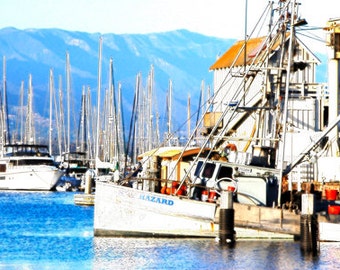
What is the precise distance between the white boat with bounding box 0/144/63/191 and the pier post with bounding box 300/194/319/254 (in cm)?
6901

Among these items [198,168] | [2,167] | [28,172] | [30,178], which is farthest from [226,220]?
[2,167]

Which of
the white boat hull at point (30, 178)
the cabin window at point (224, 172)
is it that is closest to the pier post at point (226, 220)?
the cabin window at point (224, 172)

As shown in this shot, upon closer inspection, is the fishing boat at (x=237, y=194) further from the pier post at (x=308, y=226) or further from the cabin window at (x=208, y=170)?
the pier post at (x=308, y=226)

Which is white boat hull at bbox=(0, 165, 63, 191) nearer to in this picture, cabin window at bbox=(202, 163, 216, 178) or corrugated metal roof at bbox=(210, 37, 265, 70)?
corrugated metal roof at bbox=(210, 37, 265, 70)

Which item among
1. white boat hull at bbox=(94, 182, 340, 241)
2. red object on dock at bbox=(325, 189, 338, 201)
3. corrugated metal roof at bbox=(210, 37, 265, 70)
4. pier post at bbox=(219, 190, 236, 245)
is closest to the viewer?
pier post at bbox=(219, 190, 236, 245)

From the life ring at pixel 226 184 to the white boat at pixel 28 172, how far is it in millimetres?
63196

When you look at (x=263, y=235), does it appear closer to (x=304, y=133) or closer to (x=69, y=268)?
(x=69, y=268)

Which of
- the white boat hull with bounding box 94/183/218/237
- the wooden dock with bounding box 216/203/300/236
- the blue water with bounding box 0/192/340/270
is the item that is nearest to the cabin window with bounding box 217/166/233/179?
the white boat hull with bounding box 94/183/218/237

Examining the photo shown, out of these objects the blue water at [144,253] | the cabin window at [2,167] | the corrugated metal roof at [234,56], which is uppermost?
the corrugated metal roof at [234,56]

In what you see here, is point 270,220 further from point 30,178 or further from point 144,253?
point 30,178

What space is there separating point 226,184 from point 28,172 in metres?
64.5

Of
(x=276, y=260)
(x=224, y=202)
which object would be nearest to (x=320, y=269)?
(x=276, y=260)

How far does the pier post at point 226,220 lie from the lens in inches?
1704

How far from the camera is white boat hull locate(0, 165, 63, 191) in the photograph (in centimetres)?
10944
